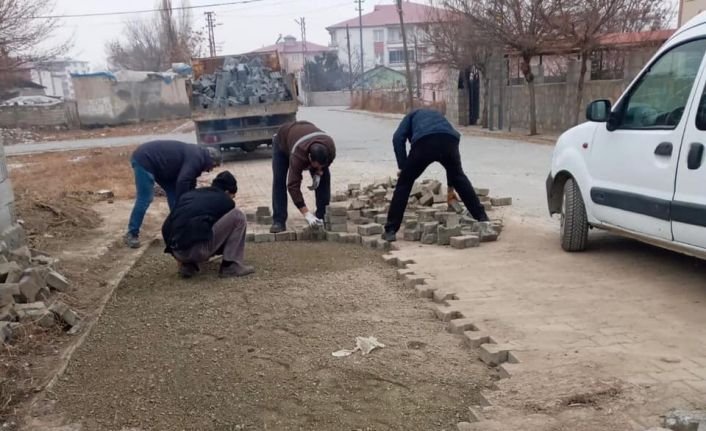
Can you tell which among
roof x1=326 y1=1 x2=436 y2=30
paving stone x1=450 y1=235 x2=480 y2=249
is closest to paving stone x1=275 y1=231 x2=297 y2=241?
paving stone x1=450 y1=235 x2=480 y2=249

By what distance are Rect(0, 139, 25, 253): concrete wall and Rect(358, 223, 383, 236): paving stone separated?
3.37 meters

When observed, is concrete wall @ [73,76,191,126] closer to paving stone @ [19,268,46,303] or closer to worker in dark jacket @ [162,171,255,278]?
worker in dark jacket @ [162,171,255,278]

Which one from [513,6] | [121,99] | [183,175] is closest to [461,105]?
[513,6]

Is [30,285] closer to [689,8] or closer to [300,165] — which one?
[300,165]

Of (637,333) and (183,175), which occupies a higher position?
(183,175)

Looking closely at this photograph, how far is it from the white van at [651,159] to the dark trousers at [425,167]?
1.10 meters

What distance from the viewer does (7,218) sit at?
5625 mm

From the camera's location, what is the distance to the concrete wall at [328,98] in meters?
67.4

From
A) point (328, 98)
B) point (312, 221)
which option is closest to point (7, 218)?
point (312, 221)

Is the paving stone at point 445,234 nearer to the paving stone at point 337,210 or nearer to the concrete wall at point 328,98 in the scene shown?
the paving stone at point 337,210

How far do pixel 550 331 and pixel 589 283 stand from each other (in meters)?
1.14

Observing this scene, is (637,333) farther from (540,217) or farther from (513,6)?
(513,6)

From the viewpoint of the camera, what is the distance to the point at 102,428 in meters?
3.03

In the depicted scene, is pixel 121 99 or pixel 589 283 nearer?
pixel 589 283
